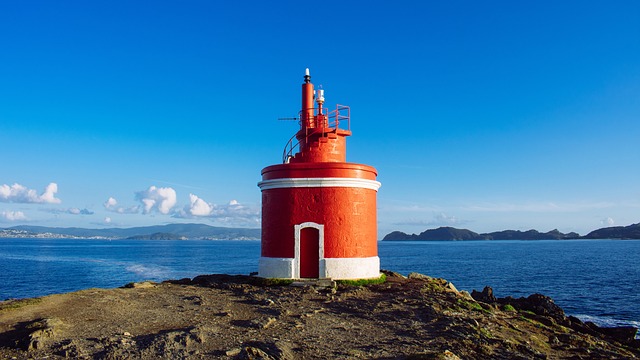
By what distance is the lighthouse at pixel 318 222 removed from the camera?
1770cm

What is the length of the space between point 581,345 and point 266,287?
9.87 meters

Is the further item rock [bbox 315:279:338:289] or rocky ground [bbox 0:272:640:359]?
rock [bbox 315:279:338:289]

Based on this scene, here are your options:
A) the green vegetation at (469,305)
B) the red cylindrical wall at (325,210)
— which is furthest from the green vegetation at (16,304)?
the green vegetation at (469,305)

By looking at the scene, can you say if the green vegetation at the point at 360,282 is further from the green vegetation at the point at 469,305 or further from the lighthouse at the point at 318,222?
the green vegetation at the point at 469,305

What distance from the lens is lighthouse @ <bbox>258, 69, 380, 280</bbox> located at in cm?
1770

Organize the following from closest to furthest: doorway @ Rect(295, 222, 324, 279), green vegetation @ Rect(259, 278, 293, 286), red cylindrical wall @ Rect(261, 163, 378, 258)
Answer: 1. green vegetation @ Rect(259, 278, 293, 286)
2. doorway @ Rect(295, 222, 324, 279)
3. red cylindrical wall @ Rect(261, 163, 378, 258)

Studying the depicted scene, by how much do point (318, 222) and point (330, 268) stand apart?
1.74m

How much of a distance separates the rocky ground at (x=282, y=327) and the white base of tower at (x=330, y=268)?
105 cm

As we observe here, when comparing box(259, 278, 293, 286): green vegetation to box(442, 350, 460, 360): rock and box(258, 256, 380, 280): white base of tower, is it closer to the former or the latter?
box(258, 256, 380, 280): white base of tower

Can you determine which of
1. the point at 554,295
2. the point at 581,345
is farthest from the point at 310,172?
the point at 554,295

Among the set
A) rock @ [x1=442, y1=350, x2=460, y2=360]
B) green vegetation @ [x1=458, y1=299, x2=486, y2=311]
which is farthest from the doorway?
rock @ [x1=442, y1=350, x2=460, y2=360]

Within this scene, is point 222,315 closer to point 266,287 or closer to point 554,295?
point 266,287

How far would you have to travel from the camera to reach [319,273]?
17.5 m

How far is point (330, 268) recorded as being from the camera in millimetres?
17531
